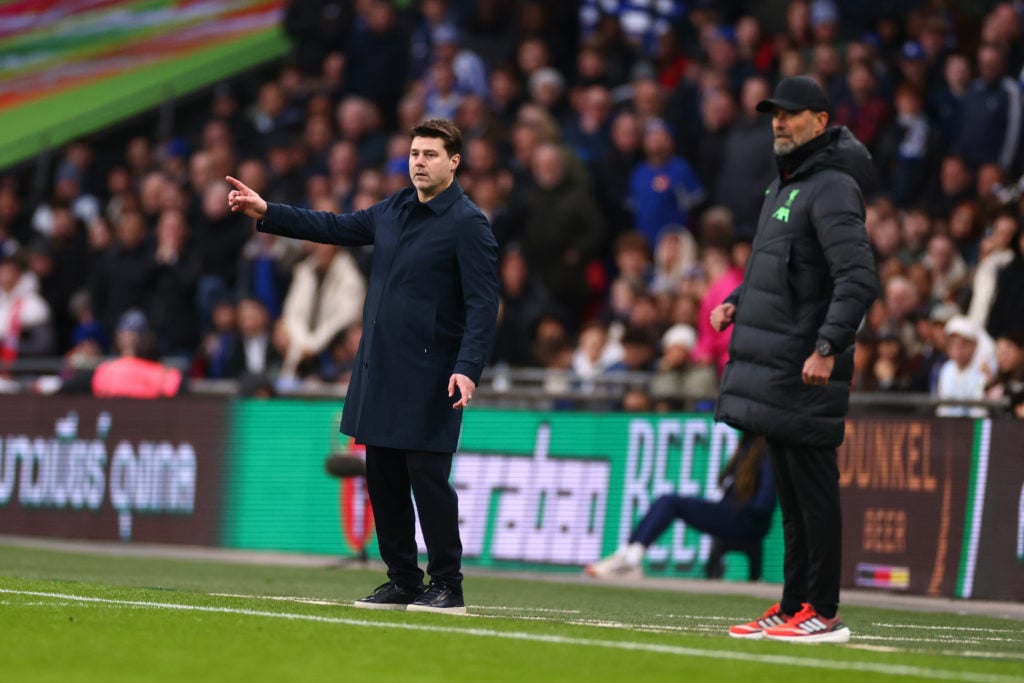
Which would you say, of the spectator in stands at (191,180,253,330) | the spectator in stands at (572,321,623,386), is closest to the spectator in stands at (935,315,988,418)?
the spectator in stands at (572,321,623,386)

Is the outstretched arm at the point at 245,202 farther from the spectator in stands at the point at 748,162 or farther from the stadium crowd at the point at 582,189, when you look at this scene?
the spectator in stands at the point at 748,162

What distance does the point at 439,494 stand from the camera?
9289 mm

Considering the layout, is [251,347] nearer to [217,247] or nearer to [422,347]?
[217,247]

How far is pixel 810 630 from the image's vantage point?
8.69 m

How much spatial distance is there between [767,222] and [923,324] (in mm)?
6269

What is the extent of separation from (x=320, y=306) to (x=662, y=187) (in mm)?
3397

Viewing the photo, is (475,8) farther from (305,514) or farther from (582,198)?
(305,514)

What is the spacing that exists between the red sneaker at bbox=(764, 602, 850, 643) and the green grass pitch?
8.4 inches

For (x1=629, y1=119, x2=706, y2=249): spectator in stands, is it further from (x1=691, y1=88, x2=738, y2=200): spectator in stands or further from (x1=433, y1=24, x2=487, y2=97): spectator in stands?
(x1=433, y1=24, x2=487, y2=97): spectator in stands

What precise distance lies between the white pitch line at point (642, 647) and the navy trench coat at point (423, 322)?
987 millimetres

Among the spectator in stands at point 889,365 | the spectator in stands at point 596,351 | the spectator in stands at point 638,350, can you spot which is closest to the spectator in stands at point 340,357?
the spectator in stands at point 596,351


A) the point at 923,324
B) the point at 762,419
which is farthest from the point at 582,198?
the point at 762,419

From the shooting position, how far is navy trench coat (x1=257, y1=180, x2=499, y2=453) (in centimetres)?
924

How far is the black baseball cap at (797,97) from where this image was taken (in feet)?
29.1
